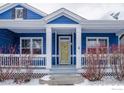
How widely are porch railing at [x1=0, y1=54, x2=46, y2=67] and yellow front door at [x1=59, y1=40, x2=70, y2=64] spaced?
4.29m

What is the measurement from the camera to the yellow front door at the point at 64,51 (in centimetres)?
1933

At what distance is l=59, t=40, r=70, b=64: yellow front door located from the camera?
63.4 feet

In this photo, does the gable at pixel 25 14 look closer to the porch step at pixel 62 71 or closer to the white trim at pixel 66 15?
the white trim at pixel 66 15

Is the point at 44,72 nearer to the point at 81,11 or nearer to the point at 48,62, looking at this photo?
the point at 48,62

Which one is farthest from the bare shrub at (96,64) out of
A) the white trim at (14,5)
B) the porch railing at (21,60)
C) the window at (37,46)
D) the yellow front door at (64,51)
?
the white trim at (14,5)

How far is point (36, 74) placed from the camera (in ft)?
46.9

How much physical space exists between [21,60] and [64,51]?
6.24m

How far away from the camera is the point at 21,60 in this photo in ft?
44.8

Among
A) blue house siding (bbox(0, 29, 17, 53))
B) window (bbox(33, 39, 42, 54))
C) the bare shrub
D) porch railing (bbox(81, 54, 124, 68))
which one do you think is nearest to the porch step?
porch railing (bbox(81, 54, 124, 68))

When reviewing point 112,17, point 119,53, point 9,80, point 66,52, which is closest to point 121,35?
point 112,17

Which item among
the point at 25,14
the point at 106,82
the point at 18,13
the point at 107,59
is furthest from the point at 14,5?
the point at 106,82

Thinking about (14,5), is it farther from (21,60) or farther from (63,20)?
(21,60)

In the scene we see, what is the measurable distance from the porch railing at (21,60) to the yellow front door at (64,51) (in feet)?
14.1

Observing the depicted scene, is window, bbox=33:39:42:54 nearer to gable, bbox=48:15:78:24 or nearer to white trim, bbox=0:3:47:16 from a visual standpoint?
white trim, bbox=0:3:47:16
